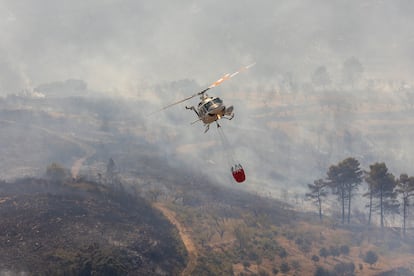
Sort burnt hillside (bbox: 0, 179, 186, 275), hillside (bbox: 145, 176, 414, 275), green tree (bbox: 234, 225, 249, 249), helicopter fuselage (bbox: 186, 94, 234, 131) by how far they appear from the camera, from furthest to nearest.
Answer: green tree (bbox: 234, 225, 249, 249) → hillside (bbox: 145, 176, 414, 275) → burnt hillside (bbox: 0, 179, 186, 275) → helicopter fuselage (bbox: 186, 94, 234, 131)

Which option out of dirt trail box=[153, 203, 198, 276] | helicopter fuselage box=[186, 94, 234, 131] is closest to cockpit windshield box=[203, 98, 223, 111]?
helicopter fuselage box=[186, 94, 234, 131]

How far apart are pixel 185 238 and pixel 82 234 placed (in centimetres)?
2342

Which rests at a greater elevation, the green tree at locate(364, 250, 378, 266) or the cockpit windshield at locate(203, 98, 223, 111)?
the green tree at locate(364, 250, 378, 266)

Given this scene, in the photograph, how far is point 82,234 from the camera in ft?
235

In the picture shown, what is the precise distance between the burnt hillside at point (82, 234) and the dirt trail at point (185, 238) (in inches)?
62.4

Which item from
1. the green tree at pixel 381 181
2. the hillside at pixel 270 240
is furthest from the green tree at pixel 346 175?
the hillside at pixel 270 240

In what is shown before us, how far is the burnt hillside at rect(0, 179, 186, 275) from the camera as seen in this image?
61.8 meters

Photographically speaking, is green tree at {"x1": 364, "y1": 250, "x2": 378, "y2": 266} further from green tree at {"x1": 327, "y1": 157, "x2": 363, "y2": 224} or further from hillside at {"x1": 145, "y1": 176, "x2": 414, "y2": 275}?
green tree at {"x1": 327, "y1": 157, "x2": 363, "y2": 224}

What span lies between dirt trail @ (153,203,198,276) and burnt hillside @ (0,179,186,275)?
1585mm

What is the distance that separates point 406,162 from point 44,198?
168839 millimetres

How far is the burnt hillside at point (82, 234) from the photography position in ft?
203

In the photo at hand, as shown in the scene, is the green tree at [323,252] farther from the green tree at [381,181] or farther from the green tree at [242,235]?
the green tree at [381,181]

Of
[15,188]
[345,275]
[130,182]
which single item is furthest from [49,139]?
[345,275]

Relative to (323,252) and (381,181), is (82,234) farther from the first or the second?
(381,181)
